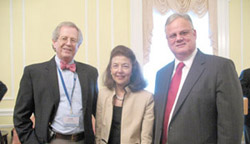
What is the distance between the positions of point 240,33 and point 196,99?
13.6 feet

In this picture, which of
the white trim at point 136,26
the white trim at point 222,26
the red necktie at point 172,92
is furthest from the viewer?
the white trim at point 222,26

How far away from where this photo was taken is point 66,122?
1625 mm

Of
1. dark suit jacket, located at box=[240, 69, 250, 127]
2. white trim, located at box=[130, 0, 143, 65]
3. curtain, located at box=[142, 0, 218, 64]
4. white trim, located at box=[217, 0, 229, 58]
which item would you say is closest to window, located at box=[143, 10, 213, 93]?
curtain, located at box=[142, 0, 218, 64]

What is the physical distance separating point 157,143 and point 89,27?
3156 millimetres

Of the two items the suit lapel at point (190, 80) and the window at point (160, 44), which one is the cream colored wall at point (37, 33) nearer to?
the window at point (160, 44)

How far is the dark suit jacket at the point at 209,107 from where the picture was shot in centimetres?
132

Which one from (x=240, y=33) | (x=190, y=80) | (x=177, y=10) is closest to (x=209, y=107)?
(x=190, y=80)

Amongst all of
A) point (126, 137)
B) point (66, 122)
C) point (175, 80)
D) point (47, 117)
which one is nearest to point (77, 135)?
point (66, 122)

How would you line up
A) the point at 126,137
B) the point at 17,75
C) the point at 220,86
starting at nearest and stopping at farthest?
the point at 220,86, the point at 126,137, the point at 17,75

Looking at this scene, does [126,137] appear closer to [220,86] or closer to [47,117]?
[47,117]

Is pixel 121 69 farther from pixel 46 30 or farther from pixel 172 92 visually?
pixel 46 30

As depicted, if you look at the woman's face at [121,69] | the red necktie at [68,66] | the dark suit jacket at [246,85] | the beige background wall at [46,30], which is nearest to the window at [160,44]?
the beige background wall at [46,30]

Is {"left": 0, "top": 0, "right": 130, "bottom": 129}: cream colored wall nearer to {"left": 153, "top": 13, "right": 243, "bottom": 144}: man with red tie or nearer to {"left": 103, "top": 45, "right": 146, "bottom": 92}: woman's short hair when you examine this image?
{"left": 103, "top": 45, "right": 146, "bottom": 92}: woman's short hair

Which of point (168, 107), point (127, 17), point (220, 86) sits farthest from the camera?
point (127, 17)
